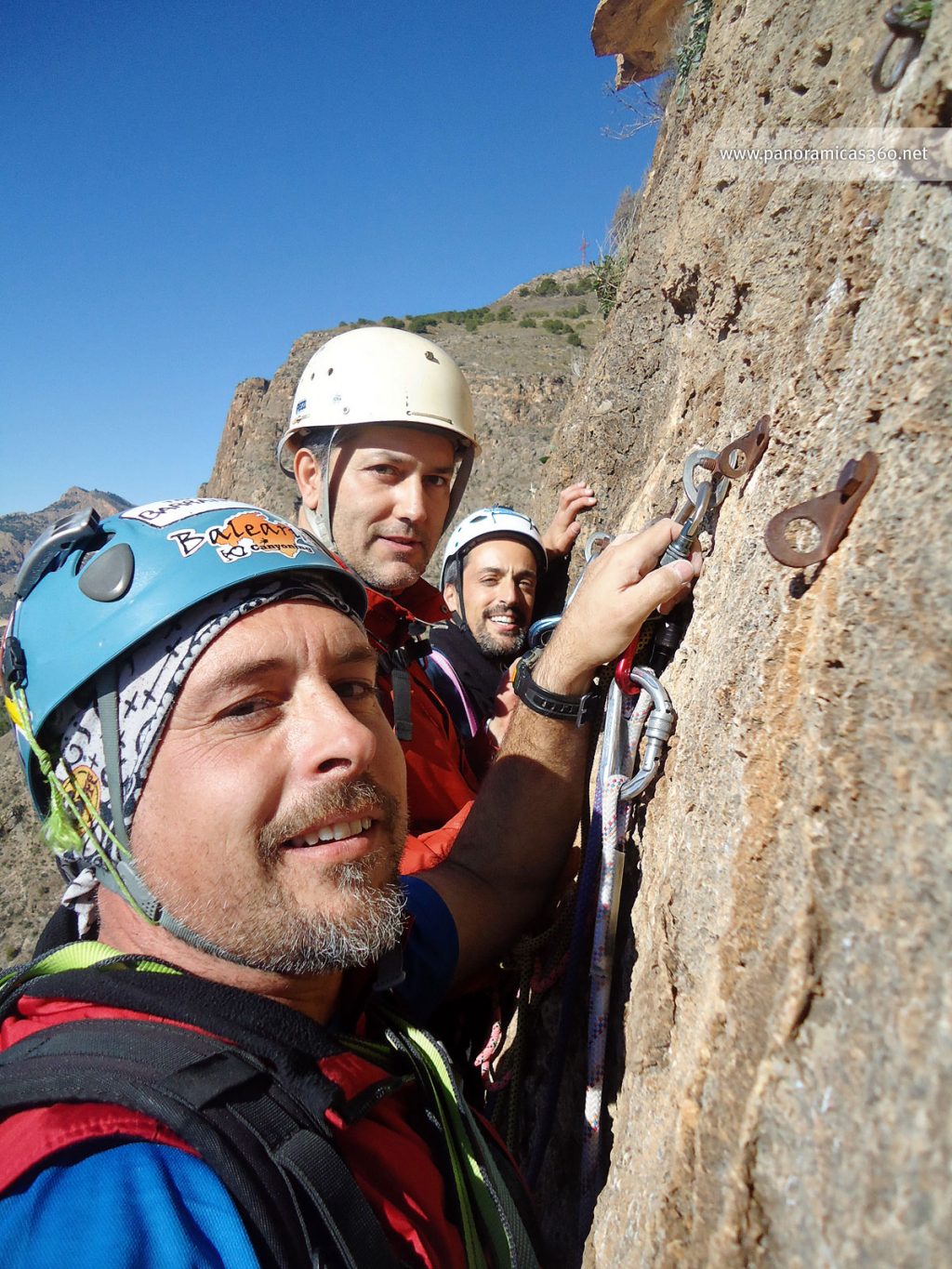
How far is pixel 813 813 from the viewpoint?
108 centimetres

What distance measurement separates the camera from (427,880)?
7.60 feet

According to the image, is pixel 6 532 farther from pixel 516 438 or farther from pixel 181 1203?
pixel 181 1203

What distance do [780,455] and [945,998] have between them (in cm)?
115

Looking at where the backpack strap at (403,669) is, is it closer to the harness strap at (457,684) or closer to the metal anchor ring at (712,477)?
the harness strap at (457,684)

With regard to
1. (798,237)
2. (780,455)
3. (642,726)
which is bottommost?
(642,726)

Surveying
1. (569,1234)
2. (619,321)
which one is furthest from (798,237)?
(619,321)

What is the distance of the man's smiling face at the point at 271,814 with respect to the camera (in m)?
1.57

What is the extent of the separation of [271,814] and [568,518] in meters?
3.32

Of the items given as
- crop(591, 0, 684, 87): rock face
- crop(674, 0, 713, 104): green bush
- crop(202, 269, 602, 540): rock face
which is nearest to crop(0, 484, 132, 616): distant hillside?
crop(202, 269, 602, 540): rock face

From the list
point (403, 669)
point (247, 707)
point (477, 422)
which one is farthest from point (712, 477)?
point (477, 422)

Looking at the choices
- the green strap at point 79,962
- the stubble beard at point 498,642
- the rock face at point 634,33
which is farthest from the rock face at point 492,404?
the green strap at point 79,962

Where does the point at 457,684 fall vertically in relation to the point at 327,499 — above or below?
below

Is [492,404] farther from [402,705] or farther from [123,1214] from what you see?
[123,1214]

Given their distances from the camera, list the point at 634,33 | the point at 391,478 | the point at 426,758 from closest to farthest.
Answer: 1. the point at 426,758
2. the point at 391,478
3. the point at 634,33
